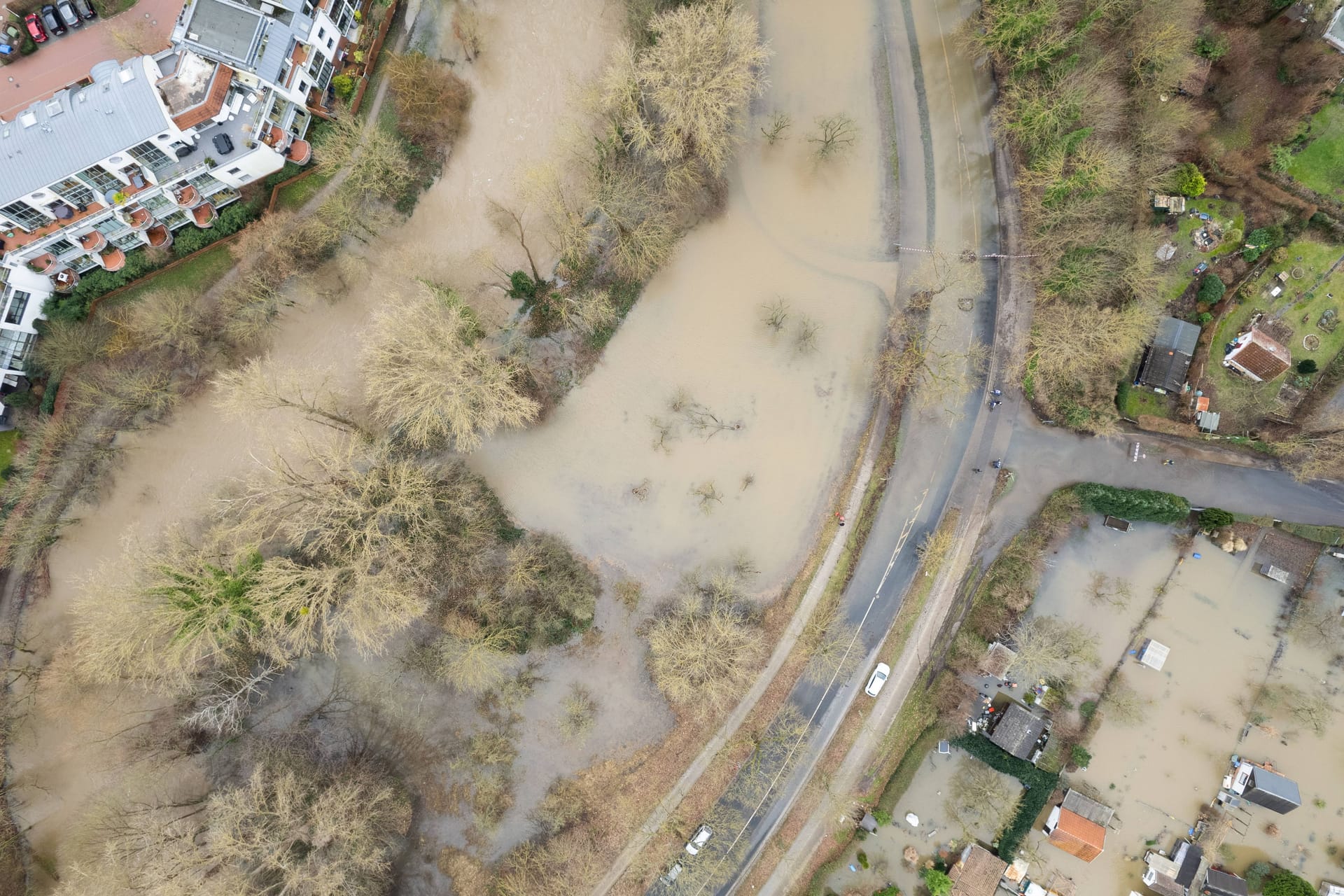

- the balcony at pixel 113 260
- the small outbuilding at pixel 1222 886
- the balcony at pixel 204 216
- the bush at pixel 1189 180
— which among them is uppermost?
the bush at pixel 1189 180

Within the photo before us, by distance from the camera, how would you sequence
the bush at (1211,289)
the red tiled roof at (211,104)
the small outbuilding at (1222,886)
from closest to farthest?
the red tiled roof at (211,104) → the small outbuilding at (1222,886) → the bush at (1211,289)

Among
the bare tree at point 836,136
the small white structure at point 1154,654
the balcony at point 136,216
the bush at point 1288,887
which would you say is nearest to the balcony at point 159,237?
the balcony at point 136,216

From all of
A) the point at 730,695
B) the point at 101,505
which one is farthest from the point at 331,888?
the point at 101,505

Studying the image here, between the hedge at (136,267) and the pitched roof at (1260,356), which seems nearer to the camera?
the pitched roof at (1260,356)

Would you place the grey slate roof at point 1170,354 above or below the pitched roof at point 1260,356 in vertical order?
below

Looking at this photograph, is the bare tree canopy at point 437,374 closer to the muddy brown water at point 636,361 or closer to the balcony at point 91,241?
the muddy brown water at point 636,361

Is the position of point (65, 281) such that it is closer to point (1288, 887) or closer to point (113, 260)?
point (113, 260)

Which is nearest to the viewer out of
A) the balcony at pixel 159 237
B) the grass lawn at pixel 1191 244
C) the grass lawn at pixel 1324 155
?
the balcony at pixel 159 237
